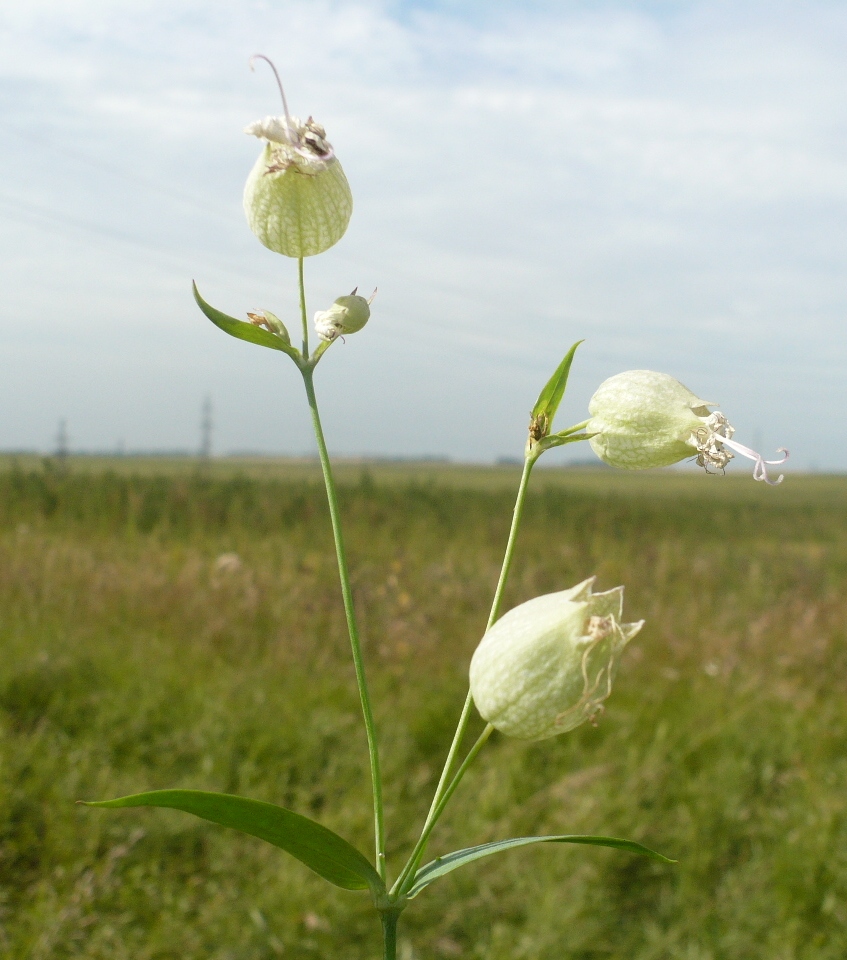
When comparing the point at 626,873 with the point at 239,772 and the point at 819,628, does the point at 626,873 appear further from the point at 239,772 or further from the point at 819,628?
the point at 819,628

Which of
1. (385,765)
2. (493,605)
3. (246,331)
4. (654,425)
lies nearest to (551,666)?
(493,605)

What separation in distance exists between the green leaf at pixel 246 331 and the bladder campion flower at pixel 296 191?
9 centimetres

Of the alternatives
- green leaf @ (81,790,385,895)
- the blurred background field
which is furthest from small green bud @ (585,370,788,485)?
the blurred background field

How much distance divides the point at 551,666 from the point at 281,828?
Answer: 23 centimetres

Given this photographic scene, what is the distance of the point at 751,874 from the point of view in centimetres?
239

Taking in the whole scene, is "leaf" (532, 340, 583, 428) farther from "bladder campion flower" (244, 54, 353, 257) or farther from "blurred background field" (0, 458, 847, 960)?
"blurred background field" (0, 458, 847, 960)

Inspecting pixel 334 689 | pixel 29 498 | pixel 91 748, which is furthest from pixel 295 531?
pixel 91 748

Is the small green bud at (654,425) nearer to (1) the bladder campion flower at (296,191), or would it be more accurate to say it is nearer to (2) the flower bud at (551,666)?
(2) the flower bud at (551,666)

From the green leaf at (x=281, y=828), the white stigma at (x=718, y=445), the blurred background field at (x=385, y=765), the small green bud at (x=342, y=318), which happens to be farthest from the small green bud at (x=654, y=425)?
the blurred background field at (x=385, y=765)

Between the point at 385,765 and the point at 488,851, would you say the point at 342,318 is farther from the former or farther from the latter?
the point at 385,765

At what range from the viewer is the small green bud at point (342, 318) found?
2.17ft

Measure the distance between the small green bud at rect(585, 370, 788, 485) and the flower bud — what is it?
13 centimetres

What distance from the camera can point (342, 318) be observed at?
26.0 inches

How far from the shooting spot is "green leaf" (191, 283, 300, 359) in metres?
0.62
